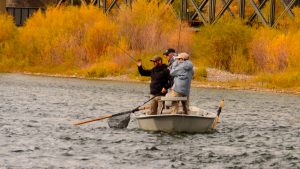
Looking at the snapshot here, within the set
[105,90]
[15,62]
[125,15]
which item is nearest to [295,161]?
[105,90]

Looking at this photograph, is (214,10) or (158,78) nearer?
(158,78)

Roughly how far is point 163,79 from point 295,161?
263 inches

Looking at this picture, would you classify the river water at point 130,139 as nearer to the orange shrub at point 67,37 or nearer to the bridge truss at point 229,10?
the bridge truss at point 229,10

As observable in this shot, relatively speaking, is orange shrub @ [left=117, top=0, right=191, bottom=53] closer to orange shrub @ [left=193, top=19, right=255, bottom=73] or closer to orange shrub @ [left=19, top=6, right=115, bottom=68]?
orange shrub @ [left=19, top=6, right=115, bottom=68]

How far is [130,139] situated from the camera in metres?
A: 31.4

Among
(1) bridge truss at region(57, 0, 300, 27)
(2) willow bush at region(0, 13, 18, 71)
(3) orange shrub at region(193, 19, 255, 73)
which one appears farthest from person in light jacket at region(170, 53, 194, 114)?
(2) willow bush at region(0, 13, 18, 71)

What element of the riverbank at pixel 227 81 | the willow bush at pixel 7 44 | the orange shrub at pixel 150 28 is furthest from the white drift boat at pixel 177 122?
the willow bush at pixel 7 44

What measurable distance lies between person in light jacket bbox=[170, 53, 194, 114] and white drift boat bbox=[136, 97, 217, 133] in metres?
0.38

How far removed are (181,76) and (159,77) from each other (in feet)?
2.97

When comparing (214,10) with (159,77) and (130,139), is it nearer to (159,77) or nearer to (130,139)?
(159,77)

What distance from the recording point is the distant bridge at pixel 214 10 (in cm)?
8325

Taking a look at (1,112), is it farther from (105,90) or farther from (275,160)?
(105,90)

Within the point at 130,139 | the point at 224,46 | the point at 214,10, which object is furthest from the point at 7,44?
the point at 130,139

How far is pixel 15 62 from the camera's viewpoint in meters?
93.9
